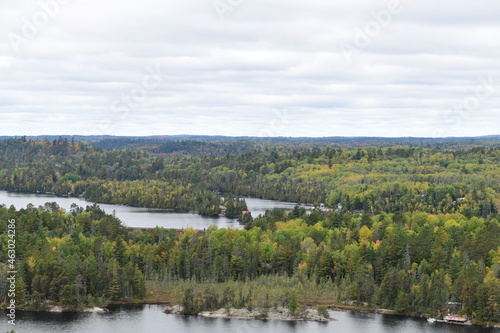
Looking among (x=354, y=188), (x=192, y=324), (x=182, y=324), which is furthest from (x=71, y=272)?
(x=354, y=188)

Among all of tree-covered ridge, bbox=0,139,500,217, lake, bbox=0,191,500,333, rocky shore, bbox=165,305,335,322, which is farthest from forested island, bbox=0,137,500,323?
tree-covered ridge, bbox=0,139,500,217

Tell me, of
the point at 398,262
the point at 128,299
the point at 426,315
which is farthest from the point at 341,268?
the point at 128,299

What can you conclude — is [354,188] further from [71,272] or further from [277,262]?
[71,272]

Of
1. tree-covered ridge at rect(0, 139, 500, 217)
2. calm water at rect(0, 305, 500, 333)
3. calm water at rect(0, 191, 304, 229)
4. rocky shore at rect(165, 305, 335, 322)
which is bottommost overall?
calm water at rect(0, 305, 500, 333)

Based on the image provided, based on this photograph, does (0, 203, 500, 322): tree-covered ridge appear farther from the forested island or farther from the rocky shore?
the rocky shore

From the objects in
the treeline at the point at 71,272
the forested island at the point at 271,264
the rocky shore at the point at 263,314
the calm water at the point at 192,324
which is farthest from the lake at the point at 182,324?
the treeline at the point at 71,272

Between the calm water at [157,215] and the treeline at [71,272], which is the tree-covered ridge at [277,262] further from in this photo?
the calm water at [157,215]
